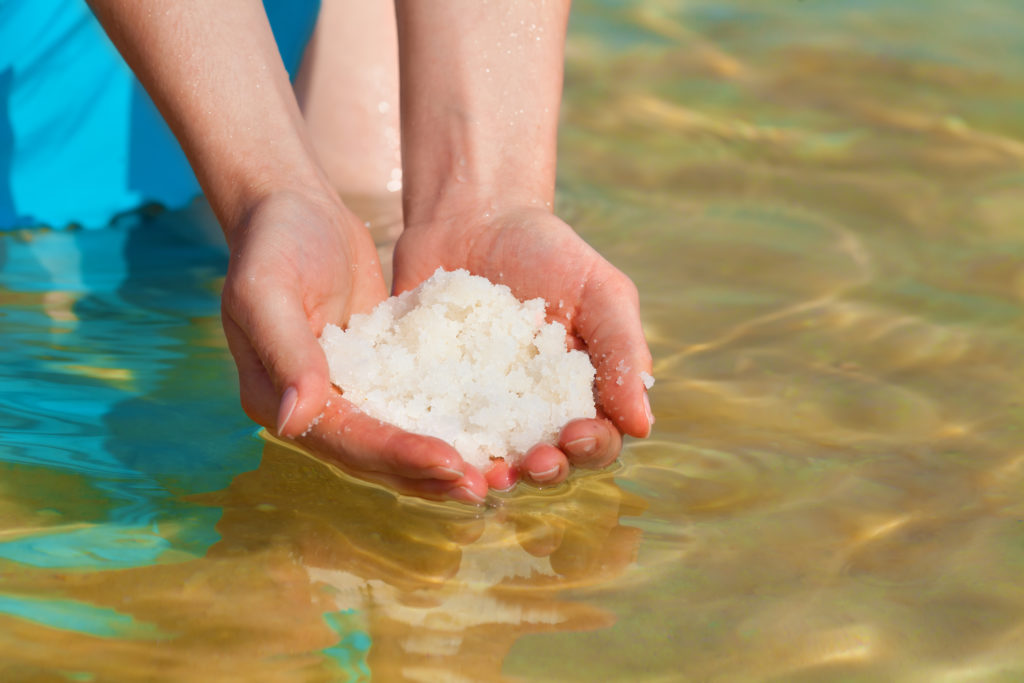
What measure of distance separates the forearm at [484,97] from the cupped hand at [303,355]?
410 mm

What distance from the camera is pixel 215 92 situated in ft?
6.11

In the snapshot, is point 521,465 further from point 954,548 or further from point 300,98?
point 300,98

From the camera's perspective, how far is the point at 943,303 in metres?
2.49

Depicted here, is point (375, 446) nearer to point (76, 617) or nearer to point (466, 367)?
point (466, 367)

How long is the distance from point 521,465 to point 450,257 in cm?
55

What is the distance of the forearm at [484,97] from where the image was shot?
2.12 m

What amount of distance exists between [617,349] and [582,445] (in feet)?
0.67

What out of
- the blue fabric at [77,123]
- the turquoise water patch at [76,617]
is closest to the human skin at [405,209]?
the turquoise water patch at [76,617]

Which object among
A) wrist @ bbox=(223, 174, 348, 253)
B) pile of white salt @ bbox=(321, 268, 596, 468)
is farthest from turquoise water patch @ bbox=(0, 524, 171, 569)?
wrist @ bbox=(223, 174, 348, 253)

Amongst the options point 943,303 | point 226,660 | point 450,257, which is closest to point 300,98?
point 450,257

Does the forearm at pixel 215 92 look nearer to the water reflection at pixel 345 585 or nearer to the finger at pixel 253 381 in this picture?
the finger at pixel 253 381

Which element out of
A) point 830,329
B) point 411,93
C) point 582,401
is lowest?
point 830,329

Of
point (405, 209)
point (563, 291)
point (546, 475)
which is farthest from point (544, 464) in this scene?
point (405, 209)

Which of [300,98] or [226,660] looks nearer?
[226,660]
